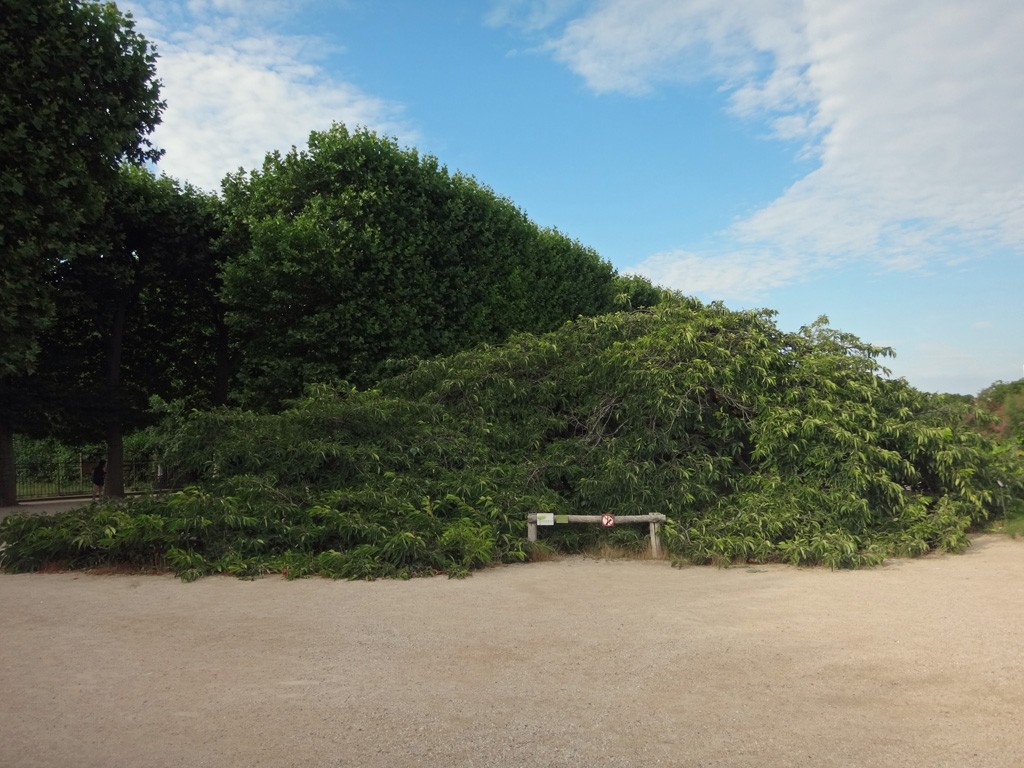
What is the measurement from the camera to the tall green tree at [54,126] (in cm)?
1051

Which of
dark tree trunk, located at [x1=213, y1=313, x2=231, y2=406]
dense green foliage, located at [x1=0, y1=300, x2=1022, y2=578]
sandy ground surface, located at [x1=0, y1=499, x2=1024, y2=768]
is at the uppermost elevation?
dark tree trunk, located at [x1=213, y1=313, x2=231, y2=406]

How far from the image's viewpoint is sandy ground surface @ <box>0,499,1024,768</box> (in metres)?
3.74

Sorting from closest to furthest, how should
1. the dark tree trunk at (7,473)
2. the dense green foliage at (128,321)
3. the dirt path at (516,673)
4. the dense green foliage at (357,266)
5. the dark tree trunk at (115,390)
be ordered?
the dirt path at (516,673), the dense green foliage at (357,266), the dense green foliage at (128,321), the dark tree trunk at (7,473), the dark tree trunk at (115,390)

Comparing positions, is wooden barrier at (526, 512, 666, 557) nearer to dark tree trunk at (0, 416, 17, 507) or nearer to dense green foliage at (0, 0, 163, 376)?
dense green foliage at (0, 0, 163, 376)

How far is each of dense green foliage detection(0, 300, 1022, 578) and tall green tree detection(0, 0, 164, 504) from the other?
3.11 metres

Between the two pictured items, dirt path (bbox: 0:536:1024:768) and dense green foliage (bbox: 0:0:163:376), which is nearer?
dirt path (bbox: 0:536:1024:768)

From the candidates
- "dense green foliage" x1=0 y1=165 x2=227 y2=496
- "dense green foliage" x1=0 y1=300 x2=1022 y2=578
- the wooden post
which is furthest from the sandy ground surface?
"dense green foliage" x1=0 y1=165 x2=227 y2=496

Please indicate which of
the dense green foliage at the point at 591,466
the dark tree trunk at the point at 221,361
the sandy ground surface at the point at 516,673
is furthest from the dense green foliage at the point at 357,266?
the sandy ground surface at the point at 516,673

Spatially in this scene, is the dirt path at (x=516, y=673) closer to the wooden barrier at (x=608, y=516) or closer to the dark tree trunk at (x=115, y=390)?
the wooden barrier at (x=608, y=516)

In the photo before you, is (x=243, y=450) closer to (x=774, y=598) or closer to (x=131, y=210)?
(x=774, y=598)

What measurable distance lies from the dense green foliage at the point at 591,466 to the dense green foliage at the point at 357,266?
3.68 m

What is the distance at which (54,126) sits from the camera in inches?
434

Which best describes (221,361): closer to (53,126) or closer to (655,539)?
(53,126)

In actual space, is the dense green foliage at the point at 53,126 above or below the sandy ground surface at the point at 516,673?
above
